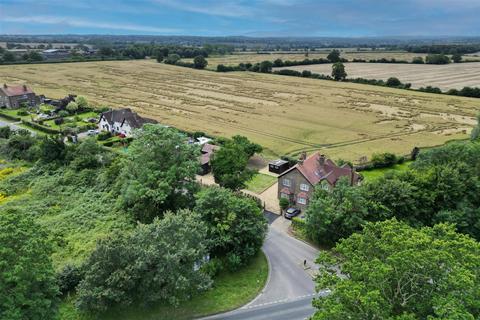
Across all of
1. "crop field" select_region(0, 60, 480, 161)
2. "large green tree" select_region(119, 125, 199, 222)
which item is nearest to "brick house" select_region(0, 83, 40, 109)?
"crop field" select_region(0, 60, 480, 161)

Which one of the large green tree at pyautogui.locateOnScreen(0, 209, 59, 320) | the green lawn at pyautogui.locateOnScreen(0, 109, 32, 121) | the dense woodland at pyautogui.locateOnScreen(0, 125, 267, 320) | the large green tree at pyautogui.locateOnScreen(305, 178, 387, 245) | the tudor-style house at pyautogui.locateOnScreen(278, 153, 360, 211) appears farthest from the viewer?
the green lawn at pyautogui.locateOnScreen(0, 109, 32, 121)

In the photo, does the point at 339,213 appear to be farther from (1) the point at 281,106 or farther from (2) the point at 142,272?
(1) the point at 281,106

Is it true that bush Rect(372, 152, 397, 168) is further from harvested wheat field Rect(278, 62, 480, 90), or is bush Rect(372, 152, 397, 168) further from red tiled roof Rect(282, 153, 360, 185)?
harvested wheat field Rect(278, 62, 480, 90)

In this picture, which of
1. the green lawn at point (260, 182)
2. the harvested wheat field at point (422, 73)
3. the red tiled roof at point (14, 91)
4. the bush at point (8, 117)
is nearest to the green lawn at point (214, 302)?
the green lawn at point (260, 182)

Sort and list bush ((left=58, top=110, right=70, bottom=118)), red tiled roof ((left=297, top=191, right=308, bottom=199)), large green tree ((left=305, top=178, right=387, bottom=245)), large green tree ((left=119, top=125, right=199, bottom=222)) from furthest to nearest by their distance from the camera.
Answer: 1. bush ((left=58, top=110, right=70, bottom=118))
2. red tiled roof ((left=297, top=191, right=308, bottom=199))
3. large green tree ((left=119, top=125, right=199, bottom=222))
4. large green tree ((left=305, top=178, right=387, bottom=245))

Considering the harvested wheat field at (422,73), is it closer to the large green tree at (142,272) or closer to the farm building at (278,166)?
the farm building at (278,166)

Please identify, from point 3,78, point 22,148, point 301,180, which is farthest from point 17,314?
point 3,78

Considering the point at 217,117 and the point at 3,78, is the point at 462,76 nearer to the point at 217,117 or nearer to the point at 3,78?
the point at 217,117

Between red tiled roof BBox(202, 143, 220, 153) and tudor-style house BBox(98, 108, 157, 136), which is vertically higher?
tudor-style house BBox(98, 108, 157, 136)
